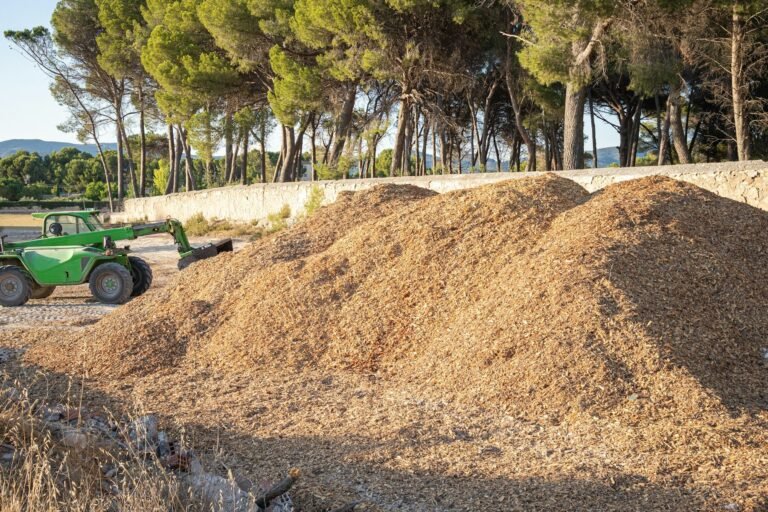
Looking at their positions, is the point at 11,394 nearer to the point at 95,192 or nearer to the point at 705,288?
the point at 705,288

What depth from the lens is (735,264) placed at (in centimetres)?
672

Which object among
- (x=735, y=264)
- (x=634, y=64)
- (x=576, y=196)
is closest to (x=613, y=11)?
(x=634, y=64)

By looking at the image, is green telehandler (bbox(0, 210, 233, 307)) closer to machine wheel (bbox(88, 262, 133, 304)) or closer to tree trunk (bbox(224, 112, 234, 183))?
machine wheel (bbox(88, 262, 133, 304))

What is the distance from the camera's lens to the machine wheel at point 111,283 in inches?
428

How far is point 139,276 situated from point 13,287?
1772mm

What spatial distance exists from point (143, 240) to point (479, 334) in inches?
680

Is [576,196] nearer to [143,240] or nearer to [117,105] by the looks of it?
[143,240]

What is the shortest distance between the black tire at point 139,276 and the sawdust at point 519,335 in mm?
2632

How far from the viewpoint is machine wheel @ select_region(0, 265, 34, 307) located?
430 inches

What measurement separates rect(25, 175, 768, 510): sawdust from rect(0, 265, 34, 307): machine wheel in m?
3.21

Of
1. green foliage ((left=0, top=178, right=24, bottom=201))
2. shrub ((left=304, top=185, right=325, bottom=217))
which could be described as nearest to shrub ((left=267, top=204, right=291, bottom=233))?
shrub ((left=304, top=185, right=325, bottom=217))

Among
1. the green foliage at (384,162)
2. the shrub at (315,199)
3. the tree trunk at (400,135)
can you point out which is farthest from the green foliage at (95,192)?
the shrub at (315,199)

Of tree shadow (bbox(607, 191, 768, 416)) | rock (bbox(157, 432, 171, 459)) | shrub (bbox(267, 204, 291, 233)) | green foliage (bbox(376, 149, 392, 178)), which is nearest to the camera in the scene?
rock (bbox(157, 432, 171, 459))

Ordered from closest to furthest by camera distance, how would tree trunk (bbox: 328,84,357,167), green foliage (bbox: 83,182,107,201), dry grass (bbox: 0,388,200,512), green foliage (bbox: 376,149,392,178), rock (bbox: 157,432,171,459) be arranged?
dry grass (bbox: 0,388,200,512) → rock (bbox: 157,432,171,459) → tree trunk (bbox: 328,84,357,167) → green foliage (bbox: 376,149,392,178) → green foliage (bbox: 83,182,107,201)
